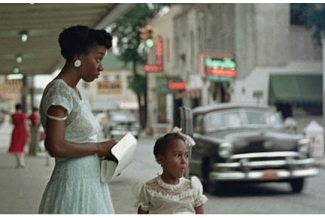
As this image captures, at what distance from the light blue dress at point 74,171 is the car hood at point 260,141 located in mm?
8582

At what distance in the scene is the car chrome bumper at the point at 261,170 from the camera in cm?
1220

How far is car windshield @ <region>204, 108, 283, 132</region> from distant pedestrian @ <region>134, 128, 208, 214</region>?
29.3 feet

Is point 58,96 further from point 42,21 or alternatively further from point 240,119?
point 240,119

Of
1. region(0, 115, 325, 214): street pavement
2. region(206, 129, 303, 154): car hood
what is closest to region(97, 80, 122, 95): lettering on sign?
region(0, 115, 325, 214): street pavement

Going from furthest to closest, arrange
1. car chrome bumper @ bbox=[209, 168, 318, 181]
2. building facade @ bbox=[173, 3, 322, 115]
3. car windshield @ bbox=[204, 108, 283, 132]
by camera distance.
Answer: building facade @ bbox=[173, 3, 322, 115] → car windshield @ bbox=[204, 108, 283, 132] → car chrome bumper @ bbox=[209, 168, 318, 181]

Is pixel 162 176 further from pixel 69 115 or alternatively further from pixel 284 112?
pixel 284 112

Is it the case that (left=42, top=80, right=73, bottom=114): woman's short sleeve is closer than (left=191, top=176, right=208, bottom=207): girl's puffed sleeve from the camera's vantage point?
Yes

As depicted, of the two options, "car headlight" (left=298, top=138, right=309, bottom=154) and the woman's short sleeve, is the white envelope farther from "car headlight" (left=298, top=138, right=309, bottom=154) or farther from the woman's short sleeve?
"car headlight" (left=298, top=138, right=309, bottom=154)

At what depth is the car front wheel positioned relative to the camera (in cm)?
1293

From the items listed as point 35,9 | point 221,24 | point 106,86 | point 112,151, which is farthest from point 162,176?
point 106,86

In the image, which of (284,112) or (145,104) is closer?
(284,112)

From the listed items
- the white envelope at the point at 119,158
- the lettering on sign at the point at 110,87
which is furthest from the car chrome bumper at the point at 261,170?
the lettering on sign at the point at 110,87

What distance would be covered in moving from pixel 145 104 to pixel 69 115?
4745 cm

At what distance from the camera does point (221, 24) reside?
35.2 metres
